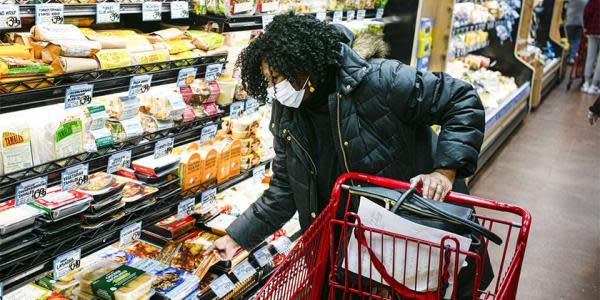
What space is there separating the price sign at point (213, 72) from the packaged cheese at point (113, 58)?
0.43 m

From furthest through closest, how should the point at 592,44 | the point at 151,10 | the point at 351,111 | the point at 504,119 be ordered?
the point at 592,44 → the point at 504,119 → the point at 151,10 → the point at 351,111

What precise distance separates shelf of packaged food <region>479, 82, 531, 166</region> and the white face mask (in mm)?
3762

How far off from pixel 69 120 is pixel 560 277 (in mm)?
3224

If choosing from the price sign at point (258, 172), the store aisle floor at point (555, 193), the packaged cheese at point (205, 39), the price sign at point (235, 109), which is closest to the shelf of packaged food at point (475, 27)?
the store aisle floor at point (555, 193)

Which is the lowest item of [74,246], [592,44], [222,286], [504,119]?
[222,286]

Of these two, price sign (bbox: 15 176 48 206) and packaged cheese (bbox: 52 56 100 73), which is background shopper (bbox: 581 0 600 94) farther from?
price sign (bbox: 15 176 48 206)

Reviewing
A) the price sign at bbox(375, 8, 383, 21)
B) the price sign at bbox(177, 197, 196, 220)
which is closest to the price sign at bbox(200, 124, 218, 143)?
the price sign at bbox(177, 197, 196, 220)

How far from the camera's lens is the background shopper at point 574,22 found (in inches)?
380

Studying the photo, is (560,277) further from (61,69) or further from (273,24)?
(61,69)

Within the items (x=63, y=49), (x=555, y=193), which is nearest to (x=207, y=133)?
(x=63, y=49)

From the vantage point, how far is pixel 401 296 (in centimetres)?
188

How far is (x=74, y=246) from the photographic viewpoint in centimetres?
196

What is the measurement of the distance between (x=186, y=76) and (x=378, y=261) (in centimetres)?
111

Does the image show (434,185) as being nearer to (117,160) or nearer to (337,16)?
(117,160)
